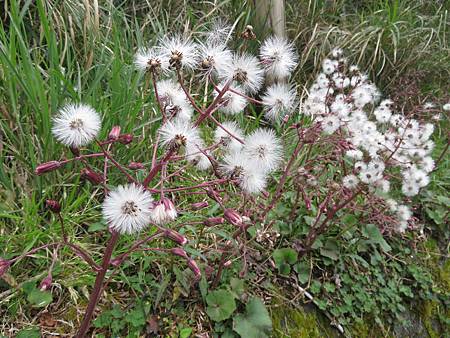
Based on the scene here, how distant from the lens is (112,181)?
221 centimetres

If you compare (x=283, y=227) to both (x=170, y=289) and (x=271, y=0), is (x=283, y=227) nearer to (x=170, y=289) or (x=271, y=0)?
(x=170, y=289)

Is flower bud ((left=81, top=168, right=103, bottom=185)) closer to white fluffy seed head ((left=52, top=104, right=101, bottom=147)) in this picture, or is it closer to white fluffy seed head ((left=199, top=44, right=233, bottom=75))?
white fluffy seed head ((left=52, top=104, right=101, bottom=147))

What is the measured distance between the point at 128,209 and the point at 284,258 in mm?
1213

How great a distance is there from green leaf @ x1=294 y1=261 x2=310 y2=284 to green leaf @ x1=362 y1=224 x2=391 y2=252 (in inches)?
15.6

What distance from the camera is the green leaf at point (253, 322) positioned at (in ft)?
6.04

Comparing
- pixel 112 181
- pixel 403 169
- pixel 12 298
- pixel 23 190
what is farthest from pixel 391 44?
pixel 12 298

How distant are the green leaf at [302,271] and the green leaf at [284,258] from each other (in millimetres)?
71

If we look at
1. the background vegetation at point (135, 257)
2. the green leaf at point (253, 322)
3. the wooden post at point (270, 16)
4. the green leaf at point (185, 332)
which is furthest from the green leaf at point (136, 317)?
the wooden post at point (270, 16)

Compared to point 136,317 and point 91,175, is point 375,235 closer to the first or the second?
point 136,317

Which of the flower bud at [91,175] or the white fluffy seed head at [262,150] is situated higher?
the white fluffy seed head at [262,150]

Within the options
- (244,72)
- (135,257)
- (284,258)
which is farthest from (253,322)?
(244,72)

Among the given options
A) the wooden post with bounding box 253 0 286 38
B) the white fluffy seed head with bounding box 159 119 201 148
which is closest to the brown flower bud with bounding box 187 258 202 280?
the white fluffy seed head with bounding box 159 119 201 148

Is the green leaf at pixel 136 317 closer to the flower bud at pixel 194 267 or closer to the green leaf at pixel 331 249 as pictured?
the flower bud at pixel 194 267

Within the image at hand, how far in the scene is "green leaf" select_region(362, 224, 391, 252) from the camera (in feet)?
7.98
